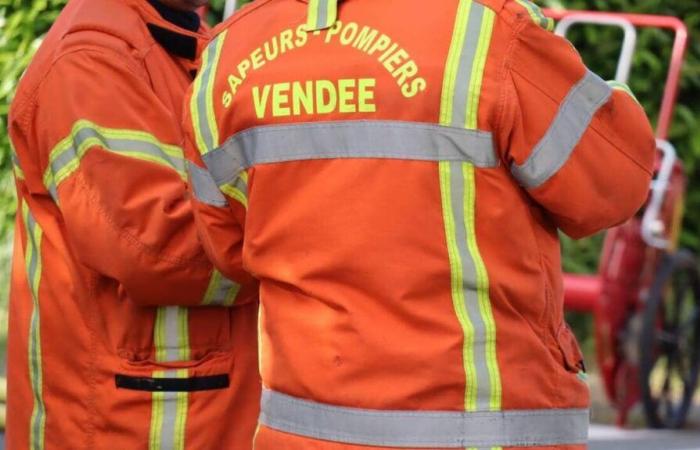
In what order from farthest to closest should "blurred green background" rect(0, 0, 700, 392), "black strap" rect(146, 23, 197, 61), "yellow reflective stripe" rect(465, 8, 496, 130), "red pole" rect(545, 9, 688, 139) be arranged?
"blurred green background" rect(0, 0, 700, 392)
"red pole" rect(545, 9, 688, 139)
"black strap" rect(146, 23, 197, 61)
"yellow reflective stripe" rect(465, 8, 496, 130)

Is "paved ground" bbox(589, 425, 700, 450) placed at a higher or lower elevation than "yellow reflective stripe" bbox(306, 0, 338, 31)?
lower

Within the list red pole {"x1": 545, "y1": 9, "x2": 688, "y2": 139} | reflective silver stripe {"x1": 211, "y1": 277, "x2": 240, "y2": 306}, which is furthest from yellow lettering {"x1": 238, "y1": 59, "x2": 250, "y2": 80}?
red pole {"x1": 545, "y1": 9, "x2": 688, "y2": 139}

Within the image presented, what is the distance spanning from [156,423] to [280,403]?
586 mm

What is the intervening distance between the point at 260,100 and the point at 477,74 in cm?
36

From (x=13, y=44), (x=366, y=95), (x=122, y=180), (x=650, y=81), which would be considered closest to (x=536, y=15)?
(x=366, y=95)

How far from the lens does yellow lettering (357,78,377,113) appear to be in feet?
8.16

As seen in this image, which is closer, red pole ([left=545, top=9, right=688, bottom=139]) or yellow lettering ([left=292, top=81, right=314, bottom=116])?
yellow lettering ([left=292, top=81, right=314, bottom=116])

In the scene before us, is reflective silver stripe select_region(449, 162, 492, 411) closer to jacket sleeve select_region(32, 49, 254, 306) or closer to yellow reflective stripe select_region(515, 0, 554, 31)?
yellow reflective stripe select_region(515, 0, 554, 31)

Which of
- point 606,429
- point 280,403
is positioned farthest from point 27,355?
point 606,429

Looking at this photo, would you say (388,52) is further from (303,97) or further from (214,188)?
(214,188)

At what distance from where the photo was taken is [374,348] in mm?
2475

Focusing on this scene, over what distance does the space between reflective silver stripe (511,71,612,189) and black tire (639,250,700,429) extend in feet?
13.5

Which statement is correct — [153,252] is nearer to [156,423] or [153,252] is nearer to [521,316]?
[156,423]

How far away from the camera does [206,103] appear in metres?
2.69
